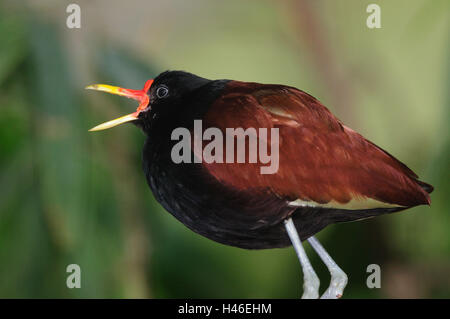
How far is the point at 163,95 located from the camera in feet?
2.28

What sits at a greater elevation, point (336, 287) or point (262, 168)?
point (262, 168)

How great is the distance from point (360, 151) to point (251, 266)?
4.29ft

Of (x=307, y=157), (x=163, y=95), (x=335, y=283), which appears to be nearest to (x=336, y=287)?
(x=335, y=283)

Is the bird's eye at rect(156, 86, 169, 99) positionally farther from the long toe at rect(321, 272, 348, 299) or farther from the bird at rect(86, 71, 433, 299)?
the long toe at rect(321, 272, 348, 299)

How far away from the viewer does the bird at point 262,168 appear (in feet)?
2.03

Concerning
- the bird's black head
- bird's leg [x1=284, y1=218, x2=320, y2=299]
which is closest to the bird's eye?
the bird's black head

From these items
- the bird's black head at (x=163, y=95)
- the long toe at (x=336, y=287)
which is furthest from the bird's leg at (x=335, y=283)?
the bird's black head at (x=163, y=95)

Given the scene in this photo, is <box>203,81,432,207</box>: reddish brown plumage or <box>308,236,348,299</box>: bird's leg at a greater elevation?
<box>203,81,432,207</box>: reddish brown plumage

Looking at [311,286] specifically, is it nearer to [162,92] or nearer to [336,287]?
[336,287]

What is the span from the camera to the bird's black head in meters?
0.68

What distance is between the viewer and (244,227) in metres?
0.63

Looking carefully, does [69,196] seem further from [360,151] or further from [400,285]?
[400,285]

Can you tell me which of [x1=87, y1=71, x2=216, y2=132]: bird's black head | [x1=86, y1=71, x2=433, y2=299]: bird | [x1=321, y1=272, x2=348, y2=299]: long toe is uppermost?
[x1=87, y1=71, x2=216, y2=132]: bird's black head

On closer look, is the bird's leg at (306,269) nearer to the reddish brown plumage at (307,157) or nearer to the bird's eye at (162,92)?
the reddish brown plumage at (307,157)
